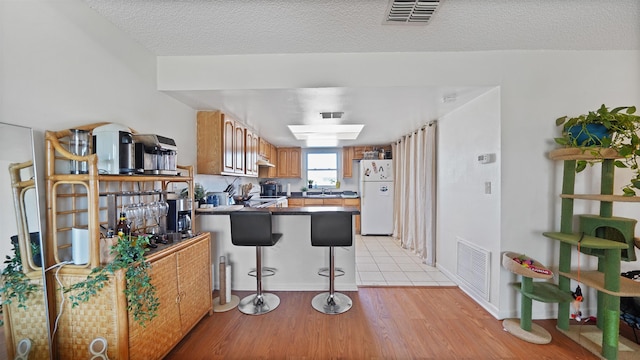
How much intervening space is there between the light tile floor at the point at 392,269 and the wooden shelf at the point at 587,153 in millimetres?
1726

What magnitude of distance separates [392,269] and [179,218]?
8.72 ft

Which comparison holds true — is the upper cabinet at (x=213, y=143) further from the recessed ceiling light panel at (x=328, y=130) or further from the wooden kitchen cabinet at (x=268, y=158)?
the wooden kitchen cabinet at (x=268, y=158)

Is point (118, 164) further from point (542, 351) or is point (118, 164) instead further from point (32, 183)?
point (542, 351)

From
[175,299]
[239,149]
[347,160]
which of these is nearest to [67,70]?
[175,299]

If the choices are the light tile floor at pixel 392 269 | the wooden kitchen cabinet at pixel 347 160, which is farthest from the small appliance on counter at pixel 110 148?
the wooden kitchen cabinet at pixel 347 160

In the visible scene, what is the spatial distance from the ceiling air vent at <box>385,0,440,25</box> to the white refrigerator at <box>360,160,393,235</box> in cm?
364

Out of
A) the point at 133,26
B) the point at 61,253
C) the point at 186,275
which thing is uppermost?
the point at 133,26

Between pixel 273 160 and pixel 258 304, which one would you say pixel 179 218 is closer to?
pixel 258 304

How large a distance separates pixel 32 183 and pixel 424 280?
3.43 metres

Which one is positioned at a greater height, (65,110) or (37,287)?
(65,110)

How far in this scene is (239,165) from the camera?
334 cm

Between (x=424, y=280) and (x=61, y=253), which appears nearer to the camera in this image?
(x=61, y=253)

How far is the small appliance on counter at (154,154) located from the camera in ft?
5.24

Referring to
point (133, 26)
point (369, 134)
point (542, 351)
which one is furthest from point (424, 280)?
point (133, 26)
